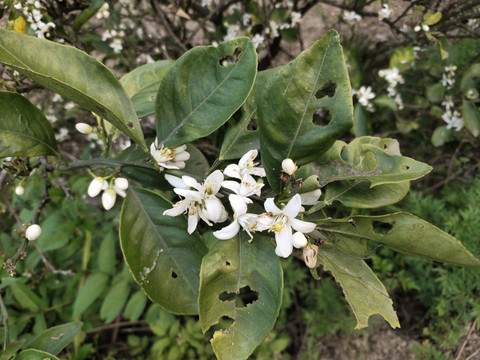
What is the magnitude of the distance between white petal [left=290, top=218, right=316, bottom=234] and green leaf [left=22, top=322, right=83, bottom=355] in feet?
2.75

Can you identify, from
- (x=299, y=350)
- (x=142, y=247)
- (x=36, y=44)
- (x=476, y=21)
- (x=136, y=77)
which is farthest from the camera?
(x=299, y=350)

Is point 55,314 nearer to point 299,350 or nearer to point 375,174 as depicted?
point 299,350

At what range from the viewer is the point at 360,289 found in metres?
0.88

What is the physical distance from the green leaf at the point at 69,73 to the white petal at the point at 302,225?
0.42 m

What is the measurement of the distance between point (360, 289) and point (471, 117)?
162 cm

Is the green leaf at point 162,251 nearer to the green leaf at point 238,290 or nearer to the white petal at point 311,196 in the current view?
the green leaf at point 238,290

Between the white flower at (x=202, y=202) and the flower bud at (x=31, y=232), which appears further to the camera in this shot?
the flower bud at (x=31, y=232)

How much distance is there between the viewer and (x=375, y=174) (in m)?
0.85

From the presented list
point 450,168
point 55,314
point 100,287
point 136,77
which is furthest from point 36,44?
point 450,168

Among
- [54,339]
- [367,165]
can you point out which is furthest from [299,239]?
[54,339]

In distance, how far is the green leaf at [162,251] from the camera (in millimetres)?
988

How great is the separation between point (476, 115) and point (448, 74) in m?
0.41

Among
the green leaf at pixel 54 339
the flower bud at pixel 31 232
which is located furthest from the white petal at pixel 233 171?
the green leaf at pixel 54 339

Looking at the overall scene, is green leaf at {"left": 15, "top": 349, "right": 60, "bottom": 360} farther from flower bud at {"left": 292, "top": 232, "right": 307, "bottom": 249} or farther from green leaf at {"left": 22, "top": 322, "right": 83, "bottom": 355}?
flower bud at {"left": 292, "top": 232, "right": 307, "bottom": 249}
